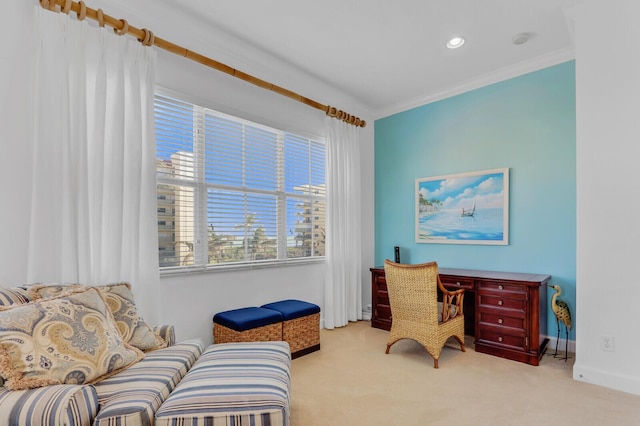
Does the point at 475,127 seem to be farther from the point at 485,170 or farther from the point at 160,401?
the point at 160,401

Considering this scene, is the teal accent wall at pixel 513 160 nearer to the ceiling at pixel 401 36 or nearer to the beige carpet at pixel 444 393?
the ceiling at pixel 401 36

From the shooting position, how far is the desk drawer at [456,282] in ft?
10.8

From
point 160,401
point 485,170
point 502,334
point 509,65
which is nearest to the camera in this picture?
point 160,401

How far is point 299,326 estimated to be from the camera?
10.3ft

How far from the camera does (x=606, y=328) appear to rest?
2494 mm

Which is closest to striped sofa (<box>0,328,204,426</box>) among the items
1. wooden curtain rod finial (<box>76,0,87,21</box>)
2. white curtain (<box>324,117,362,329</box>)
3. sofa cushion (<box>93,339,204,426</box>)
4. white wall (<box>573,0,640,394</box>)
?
sofa cushion (<box>93,339,204,426</box>)

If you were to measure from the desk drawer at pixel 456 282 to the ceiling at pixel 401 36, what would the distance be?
215 cm

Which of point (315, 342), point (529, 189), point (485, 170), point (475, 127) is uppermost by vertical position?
point (475, 127)

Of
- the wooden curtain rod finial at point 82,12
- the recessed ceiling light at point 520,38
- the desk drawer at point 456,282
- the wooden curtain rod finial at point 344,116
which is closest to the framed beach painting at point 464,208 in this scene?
the desk drawer at point 456,282

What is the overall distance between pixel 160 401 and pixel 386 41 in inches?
123

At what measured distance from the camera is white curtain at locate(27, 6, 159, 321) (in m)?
2.04

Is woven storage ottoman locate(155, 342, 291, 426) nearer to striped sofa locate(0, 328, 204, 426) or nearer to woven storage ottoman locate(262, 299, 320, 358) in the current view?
striped sofa locate(0, 328, 204, 426)

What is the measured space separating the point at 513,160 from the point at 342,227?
1.98 meters

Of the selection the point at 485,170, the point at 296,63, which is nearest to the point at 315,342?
the point at 485,170
